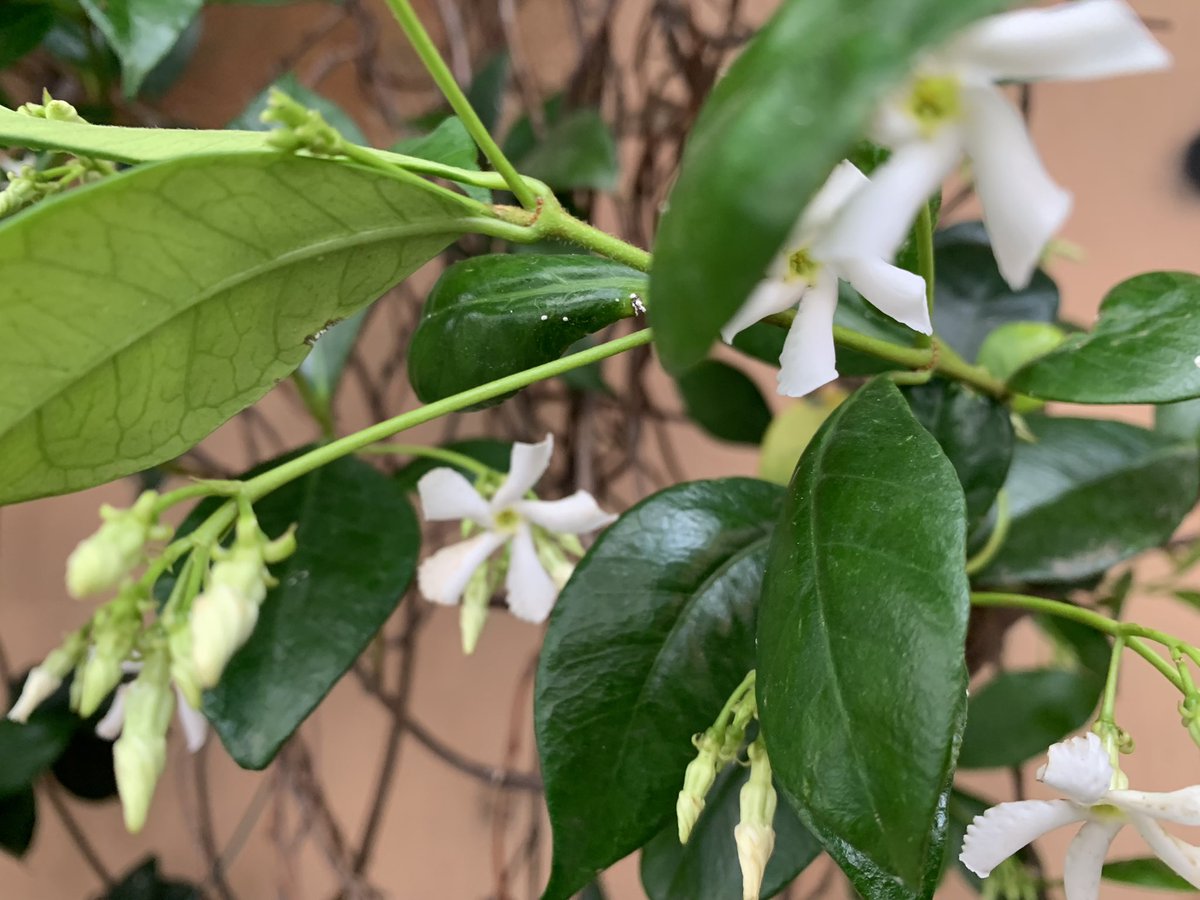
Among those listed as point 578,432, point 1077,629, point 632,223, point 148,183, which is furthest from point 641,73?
point 148,183

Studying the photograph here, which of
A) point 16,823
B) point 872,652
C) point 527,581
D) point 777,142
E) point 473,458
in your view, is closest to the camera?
point 777,142

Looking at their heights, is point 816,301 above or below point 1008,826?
above

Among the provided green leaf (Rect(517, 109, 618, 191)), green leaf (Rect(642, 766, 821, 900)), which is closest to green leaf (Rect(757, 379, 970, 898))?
green leaf (Rect(642, 766, 821, 900))

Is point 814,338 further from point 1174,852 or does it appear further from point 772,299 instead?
point 1174,852

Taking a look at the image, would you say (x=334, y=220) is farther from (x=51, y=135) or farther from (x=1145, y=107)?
(x=1145, y=107)

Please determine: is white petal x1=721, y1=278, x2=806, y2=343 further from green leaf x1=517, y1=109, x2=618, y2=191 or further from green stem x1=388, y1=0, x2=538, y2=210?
green leaf x1=517, y1=109, x2=618, y2=191

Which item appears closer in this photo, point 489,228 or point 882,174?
Answer: point 882,174

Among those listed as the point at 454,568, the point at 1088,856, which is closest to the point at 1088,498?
the point at 1088,856
